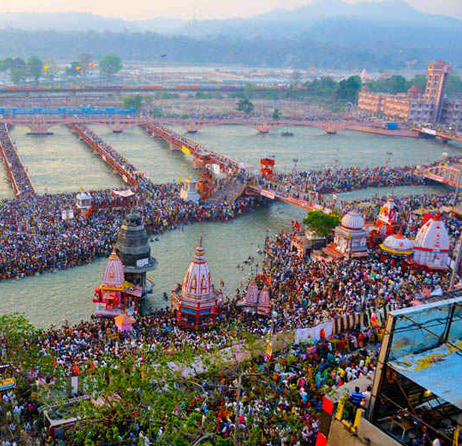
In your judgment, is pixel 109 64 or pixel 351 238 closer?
pixel 351 238

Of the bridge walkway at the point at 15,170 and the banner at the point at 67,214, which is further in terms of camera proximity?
the bridge walkway at the point at 15,170

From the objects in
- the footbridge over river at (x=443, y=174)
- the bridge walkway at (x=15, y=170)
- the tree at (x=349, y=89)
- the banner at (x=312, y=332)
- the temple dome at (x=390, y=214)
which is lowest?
the bridge walkway at (x=15, y=170)

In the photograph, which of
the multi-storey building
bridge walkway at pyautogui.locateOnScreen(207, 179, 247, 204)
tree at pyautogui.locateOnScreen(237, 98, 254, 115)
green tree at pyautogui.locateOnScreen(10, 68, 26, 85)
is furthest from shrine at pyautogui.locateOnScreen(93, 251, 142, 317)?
green tree at pyautogui.locateOnScreen(10, 68, 26, 85)

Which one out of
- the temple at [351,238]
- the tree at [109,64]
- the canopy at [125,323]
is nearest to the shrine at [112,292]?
the canopy at [125,323]

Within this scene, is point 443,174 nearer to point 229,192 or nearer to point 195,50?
point 229,192

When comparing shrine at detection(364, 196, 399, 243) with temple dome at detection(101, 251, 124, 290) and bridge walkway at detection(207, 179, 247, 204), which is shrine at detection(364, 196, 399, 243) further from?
temple dome at detection(101, 251, 124, 290)

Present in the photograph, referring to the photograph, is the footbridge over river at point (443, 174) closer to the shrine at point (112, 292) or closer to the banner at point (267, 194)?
the banner at point (267, 194)

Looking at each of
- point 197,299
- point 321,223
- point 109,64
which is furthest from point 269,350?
point 109,64
